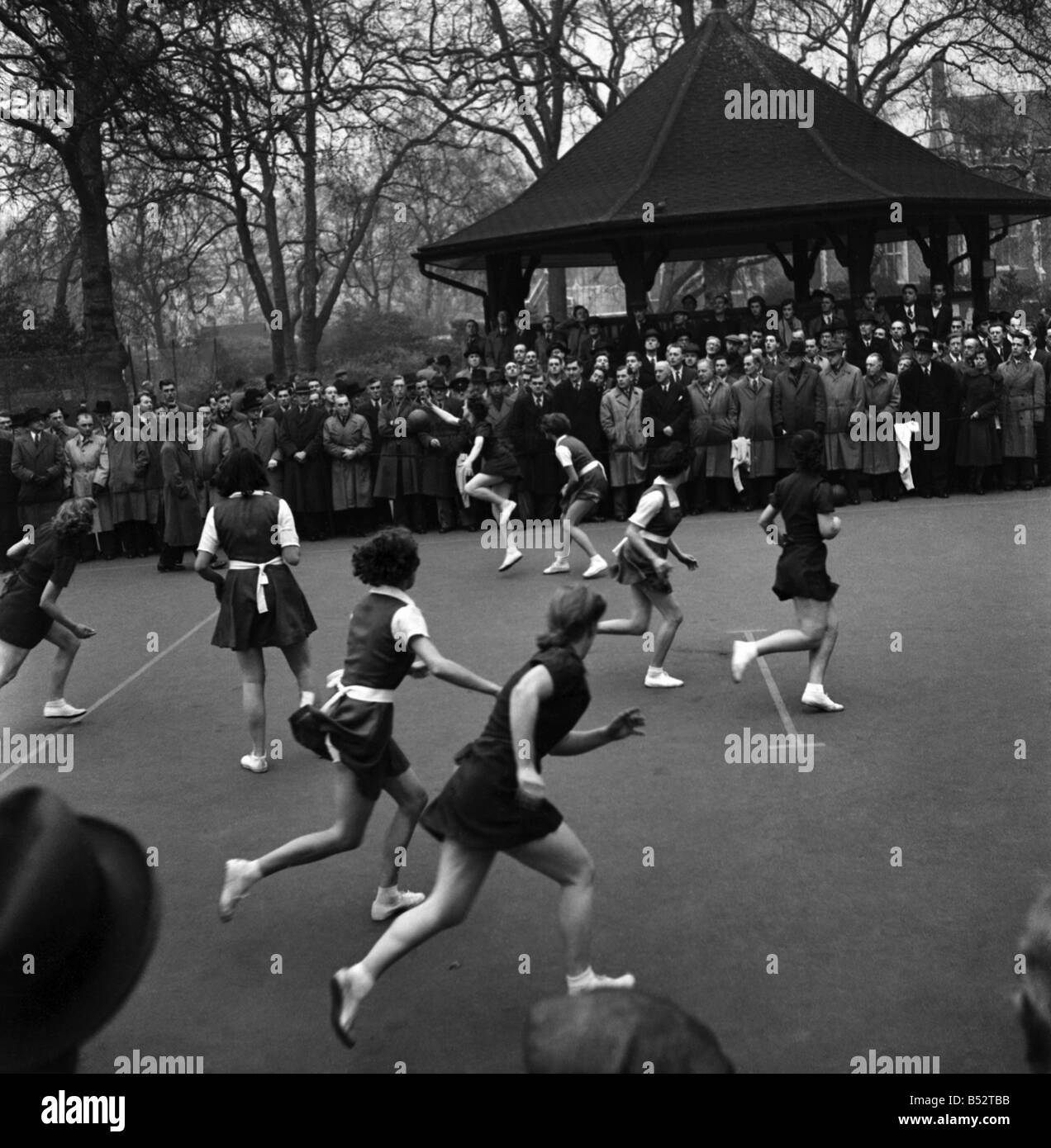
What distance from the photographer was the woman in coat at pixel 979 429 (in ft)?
59.7

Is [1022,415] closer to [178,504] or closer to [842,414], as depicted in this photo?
[842,414]

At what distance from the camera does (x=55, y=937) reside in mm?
3924

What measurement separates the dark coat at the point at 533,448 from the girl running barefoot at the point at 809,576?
28.5 feet

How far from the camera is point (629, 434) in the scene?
1808 centimetres

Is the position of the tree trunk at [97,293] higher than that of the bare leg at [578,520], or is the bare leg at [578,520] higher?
the tree trunk at [97,293]

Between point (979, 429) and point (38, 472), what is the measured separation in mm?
10943

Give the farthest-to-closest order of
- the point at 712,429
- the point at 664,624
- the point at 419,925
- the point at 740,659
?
the point at 712,429 → the point at 664,624 → the point at 740,659 → the point at 419,925

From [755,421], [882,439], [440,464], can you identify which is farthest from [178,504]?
[882,439]

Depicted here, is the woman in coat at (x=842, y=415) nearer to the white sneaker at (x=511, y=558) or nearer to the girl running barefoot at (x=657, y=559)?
the white sneaker at (x=511, y=558)

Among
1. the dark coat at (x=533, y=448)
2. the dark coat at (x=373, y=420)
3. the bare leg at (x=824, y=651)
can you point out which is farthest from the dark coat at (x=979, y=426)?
the bare leg at (x=824, y=651)

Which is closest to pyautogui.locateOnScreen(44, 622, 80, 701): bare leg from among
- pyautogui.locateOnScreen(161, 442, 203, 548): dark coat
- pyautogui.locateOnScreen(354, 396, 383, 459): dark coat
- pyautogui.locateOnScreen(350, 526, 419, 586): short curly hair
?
pyautogui.locateOnScreen(350, 526, 419, 586): short curly hair

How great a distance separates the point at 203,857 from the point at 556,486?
11294 mm

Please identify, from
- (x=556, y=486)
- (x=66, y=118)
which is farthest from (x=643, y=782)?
(x=66, y=118)

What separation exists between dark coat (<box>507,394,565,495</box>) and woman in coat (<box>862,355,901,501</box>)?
3652 millimetres
